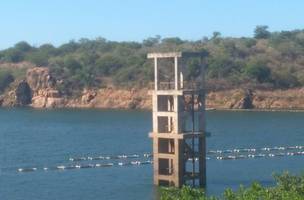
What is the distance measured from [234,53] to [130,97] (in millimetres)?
31401

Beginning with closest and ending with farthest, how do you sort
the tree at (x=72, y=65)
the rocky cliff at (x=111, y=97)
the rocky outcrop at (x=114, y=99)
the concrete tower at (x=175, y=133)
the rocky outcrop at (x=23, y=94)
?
1. the concrete tower at (x=175, y=133)
2. the rocky cliff at (x=111, y=97)
3. the rocky outcrop at (x=114, y=99)
4. the rocky outcrop at (x=23, y=94)
5. the tree at (x=72, y=65)

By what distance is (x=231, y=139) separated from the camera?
100000 mm

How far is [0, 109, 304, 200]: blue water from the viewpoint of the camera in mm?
60406

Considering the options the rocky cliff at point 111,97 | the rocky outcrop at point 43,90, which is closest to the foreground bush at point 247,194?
the rocky cliff at point 111,97

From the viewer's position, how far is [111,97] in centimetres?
17400

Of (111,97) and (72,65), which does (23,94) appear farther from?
(111,97)

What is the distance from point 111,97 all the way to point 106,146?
269 feet

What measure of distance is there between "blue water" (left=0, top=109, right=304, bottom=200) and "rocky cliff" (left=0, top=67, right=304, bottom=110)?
11.5m

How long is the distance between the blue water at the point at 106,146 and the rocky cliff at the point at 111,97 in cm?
1150

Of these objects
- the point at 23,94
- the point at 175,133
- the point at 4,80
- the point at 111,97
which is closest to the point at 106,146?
the point at 175,133

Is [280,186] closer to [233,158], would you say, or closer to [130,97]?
[233,158]

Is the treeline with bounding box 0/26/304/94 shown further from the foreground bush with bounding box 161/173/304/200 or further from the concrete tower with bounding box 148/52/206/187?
the foreground bush with bounding box 161/173/304/200

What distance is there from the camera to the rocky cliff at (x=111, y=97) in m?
160

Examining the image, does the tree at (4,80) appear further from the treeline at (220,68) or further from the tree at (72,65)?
the tree at (72,65)
